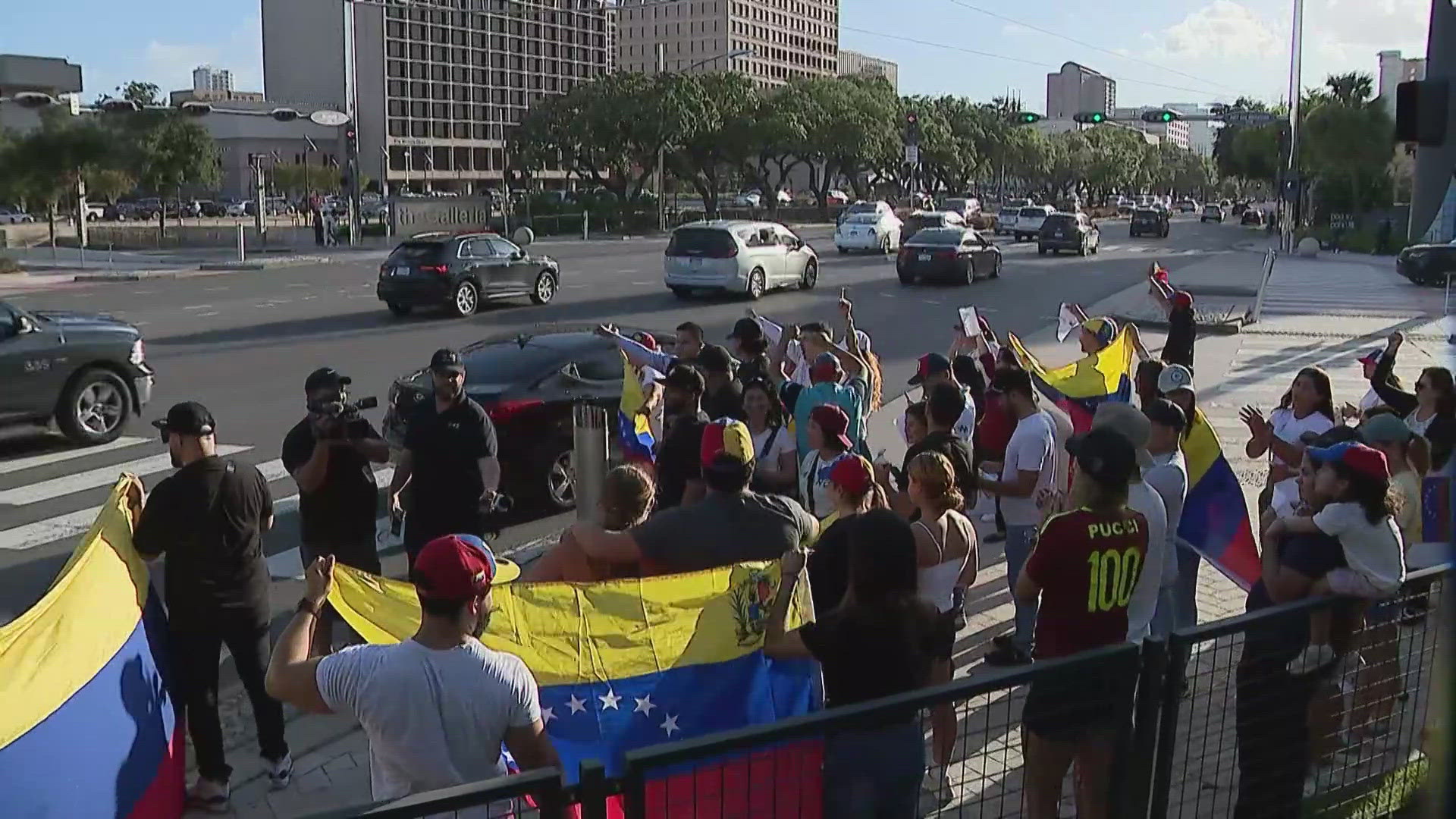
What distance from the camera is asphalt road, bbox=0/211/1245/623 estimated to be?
1069cm

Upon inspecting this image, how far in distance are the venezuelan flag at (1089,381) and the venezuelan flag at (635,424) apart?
265cm

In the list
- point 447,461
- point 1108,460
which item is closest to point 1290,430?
point 1108,460

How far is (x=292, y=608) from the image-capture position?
27.2 feet

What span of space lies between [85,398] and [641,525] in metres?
9.89

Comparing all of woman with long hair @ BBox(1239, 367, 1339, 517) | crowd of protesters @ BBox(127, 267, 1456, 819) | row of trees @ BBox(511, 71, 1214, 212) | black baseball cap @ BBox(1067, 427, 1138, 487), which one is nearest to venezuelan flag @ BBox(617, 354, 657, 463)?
crowd of protesters @ BBox(127, 267, 1456, 819)

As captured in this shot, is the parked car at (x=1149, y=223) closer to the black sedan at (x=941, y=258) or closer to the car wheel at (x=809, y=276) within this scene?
the black sedan at (x=941, y=258)

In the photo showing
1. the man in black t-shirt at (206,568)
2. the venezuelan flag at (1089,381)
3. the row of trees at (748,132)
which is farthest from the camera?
the row of trees at (748,132)

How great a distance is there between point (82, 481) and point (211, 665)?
711cm

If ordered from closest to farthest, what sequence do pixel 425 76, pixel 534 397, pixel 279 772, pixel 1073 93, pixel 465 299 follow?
1. pixel 279 772
2. pixel 534 397
3. pixel 465 299
4. pixel 425 76
5. pixel 1073 93

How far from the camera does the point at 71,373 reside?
12.9m

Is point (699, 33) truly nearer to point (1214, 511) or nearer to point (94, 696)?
point (1214, 511)

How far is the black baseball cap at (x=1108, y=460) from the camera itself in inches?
182

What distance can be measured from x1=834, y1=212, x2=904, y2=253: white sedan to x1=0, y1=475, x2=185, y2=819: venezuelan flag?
40547 millimetres

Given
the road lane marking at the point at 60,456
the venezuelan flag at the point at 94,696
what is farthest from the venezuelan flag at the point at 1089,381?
the road lane marking at the point at 60,456
